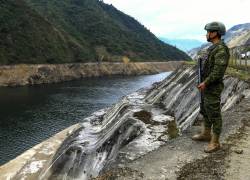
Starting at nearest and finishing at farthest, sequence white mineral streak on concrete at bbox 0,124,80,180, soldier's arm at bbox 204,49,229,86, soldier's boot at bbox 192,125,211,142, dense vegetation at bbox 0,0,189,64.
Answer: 1. soldier's arm at bbox 204,49,229,86
2. soldier's boot at bbox 192,125,211,142
3. white mineral streak on concrete at bbox 0,124,80,180
4. dense vegetation at bbox 0,0,189,64

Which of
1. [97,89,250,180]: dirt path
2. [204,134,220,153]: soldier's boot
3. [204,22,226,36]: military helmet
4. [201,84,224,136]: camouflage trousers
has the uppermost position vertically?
[204,22,226,36]: military helmet

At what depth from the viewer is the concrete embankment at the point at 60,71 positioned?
97.9 meters

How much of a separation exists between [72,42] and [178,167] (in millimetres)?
134027

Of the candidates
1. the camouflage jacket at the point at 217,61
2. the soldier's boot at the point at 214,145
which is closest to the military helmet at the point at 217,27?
the camouflage jacket at the point at 217,61

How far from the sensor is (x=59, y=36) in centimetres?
13500

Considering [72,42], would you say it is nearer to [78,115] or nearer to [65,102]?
[65,102]

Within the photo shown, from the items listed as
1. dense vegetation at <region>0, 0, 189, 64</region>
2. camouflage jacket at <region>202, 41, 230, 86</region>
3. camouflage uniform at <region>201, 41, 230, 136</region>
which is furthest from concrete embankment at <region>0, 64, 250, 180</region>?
dense vegetation at <region>0, 0, 189, 64</region>

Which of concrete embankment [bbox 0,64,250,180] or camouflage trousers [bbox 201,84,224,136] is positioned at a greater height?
camouflage trousers [bbox 201,84,224,136]

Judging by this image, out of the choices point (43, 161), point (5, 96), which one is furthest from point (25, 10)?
point (43, 161)

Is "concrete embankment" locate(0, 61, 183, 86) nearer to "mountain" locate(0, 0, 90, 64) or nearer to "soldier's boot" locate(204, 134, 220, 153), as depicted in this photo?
"mountain" locate(0, 0, 90, 64)

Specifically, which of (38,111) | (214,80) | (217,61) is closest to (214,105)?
(214,80)

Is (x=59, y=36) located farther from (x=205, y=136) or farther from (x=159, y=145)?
(x=205, y=136)

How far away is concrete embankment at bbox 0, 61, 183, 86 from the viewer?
9794 cm

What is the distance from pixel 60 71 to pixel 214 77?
108045 mm
